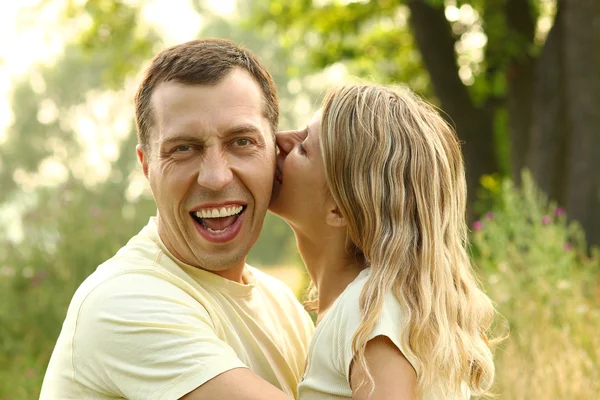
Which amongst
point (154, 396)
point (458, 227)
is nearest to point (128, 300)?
point (154, 396)

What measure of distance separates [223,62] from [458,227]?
1.11m

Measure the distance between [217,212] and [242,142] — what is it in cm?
29

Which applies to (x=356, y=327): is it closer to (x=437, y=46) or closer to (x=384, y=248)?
(x=384, y=248)

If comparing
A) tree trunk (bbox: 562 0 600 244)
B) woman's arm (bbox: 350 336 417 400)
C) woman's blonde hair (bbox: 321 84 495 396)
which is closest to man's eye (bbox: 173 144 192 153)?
woman's blonde hair (bbox: 321 84 495 396)

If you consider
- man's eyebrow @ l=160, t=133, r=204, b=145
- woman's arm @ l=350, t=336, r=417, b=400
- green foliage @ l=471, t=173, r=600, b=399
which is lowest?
green foliage @ l=471, t=173, r=600, b=399

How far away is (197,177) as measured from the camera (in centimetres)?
317

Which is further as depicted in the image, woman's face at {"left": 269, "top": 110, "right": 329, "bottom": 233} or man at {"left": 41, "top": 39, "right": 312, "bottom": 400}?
woman's face at {"left": 269, "top": 110, "right": 329, "bottom": 233}

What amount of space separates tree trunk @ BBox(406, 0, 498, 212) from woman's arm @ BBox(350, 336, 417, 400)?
8.45 metres

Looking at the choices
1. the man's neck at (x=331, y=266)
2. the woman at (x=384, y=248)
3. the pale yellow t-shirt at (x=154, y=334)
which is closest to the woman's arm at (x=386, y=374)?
the woman at (x=384, y=248)

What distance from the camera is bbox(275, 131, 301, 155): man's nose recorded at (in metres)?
3.42

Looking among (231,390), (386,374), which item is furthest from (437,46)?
(231,390)

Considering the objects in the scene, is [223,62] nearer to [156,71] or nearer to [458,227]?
[156,71]

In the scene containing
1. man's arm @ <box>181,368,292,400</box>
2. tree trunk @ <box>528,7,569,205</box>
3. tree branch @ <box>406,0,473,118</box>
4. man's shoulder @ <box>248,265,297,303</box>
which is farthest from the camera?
tree branch @ <box>406,0,473,118</box>

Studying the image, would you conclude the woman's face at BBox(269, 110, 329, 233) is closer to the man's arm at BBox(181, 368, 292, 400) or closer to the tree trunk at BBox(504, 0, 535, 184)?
the man's arm at BBox(181, 368, 292, 400)
